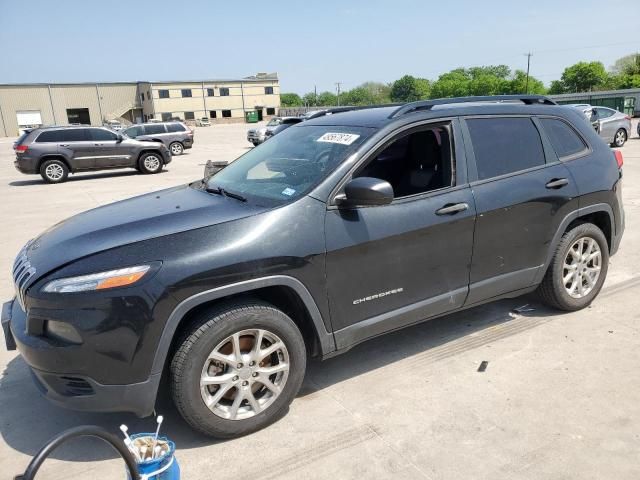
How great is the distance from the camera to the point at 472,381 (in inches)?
133

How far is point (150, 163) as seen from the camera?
A: 16.7 metres

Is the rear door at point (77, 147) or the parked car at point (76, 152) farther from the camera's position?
the rear door at point (77, 147)

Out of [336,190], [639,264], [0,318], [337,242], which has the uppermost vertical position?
[336,190]

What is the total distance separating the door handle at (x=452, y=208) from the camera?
11.2ft

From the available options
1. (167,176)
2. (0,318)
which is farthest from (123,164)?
(0,318)

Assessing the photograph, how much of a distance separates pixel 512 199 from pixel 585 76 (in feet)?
378

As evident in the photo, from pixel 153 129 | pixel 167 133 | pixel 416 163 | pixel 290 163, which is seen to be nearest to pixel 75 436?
pixel 290 163

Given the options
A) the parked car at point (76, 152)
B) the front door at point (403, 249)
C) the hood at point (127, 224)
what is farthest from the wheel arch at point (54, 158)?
the front door at point (403, 249)

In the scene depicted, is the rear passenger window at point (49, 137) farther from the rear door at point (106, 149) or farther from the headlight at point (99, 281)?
the headlight at point (99, 281)

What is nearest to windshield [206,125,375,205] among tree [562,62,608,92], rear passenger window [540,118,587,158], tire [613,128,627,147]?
rear passenger window [540,118,587,158]

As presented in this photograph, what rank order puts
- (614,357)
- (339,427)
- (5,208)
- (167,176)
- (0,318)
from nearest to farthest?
(339,427) → (0,318) → (614,357) → (5,208) → (167,176)

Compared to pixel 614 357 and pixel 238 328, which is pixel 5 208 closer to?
pixel 238 328

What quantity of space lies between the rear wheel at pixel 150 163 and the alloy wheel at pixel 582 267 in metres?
14.7

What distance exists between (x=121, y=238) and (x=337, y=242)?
1211mm
